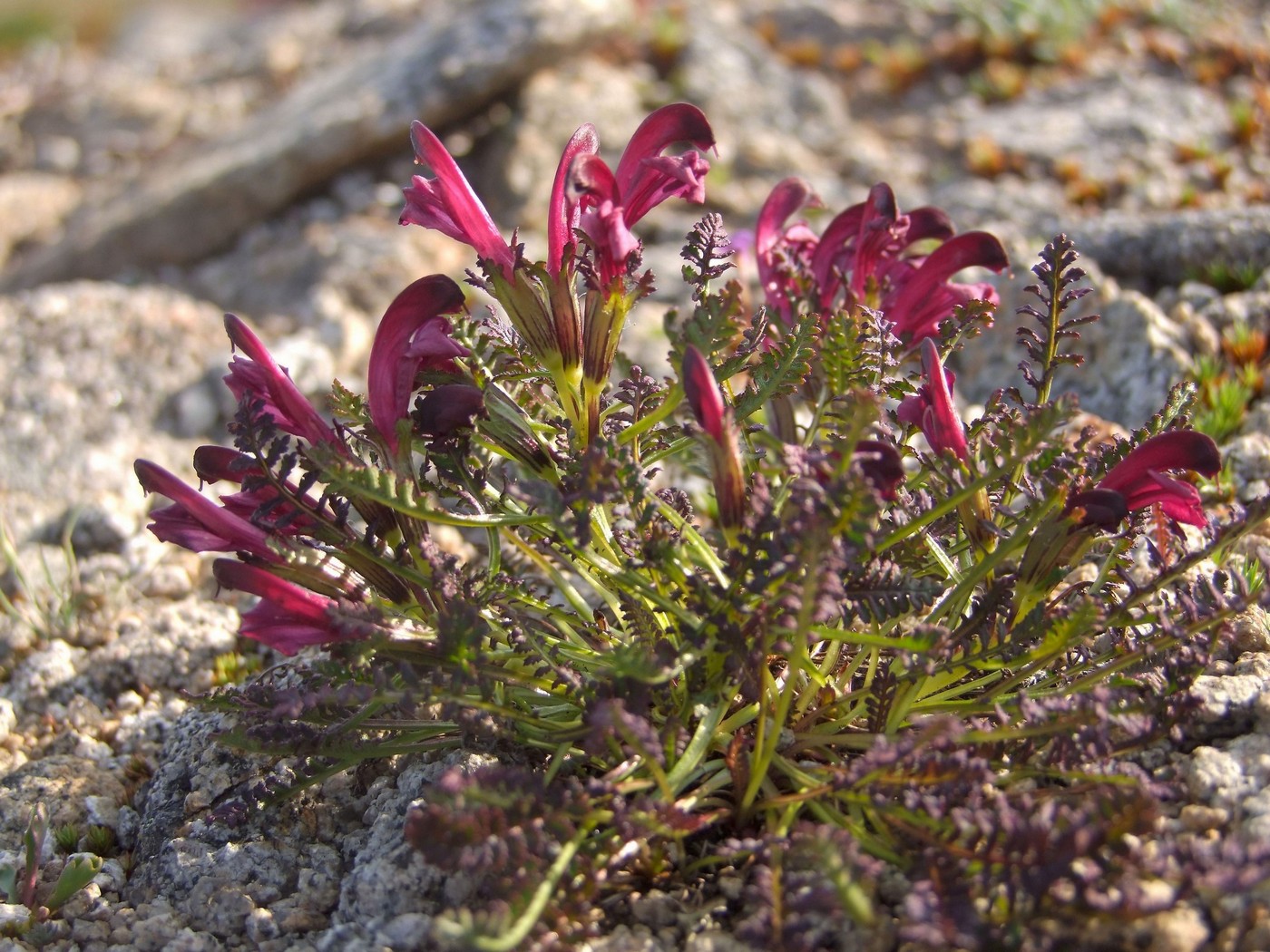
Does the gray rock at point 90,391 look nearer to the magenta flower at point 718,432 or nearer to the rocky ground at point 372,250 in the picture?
the rocky ground at point 372,250

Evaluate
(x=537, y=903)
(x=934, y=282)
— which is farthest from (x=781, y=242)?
(x=537, y=903)

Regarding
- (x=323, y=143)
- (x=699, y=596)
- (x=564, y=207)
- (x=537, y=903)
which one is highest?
(x=323, y=143)

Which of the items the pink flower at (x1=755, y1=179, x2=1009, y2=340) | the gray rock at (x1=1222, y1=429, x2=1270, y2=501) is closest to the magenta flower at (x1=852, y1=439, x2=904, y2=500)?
the pink flower at (x1=755, y1=179, x2=1009, y2=340)

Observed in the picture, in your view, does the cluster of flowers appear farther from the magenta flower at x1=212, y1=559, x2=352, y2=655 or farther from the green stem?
the green stem

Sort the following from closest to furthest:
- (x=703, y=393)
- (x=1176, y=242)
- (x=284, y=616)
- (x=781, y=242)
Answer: (x=703, y=393), (x=284, y=616), (x=781, y=242), (x=1176, y=242)

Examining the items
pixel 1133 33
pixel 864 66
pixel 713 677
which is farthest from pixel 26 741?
pixel 1133 33

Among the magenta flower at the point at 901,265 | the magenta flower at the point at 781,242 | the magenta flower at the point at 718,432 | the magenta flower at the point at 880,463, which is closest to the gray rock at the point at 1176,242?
the magenta flower at the point at 901,265

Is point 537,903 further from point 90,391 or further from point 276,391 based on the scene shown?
point 90,391
